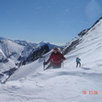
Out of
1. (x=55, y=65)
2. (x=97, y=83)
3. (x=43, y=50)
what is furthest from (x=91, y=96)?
(x=43, y=50)

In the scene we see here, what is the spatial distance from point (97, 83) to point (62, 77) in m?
1.68

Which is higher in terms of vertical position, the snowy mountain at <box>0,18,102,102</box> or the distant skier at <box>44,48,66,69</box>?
the distant skier at <box>44,48,66,69</box>

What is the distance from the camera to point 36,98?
764 centimetres

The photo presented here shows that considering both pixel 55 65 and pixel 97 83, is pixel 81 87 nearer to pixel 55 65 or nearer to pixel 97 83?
pixel 97 83
